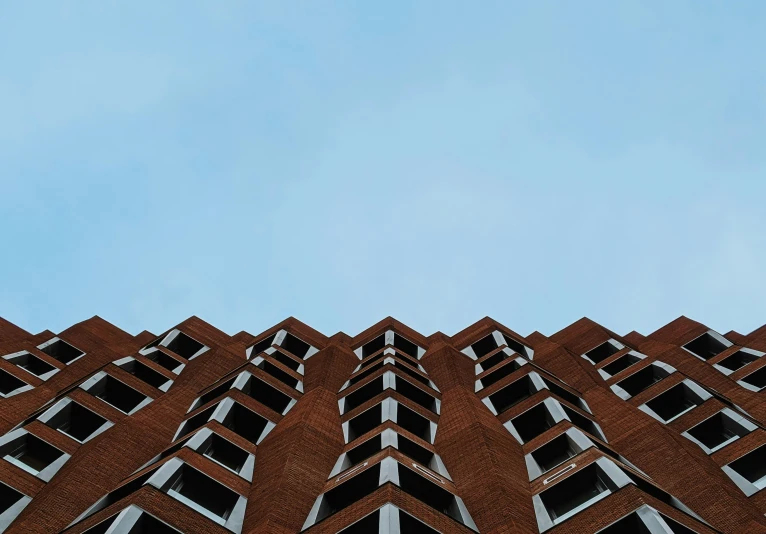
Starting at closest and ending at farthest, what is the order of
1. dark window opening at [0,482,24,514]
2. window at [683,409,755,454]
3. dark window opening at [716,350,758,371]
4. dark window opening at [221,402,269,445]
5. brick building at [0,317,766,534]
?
brick building at [0,317,766,534], dark window opening at [0,482,24,514], window at [683,409,755,454], dark window opening at [221,402,269,445], dark window opening at [716,350,758,371]

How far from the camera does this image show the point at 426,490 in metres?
23.4

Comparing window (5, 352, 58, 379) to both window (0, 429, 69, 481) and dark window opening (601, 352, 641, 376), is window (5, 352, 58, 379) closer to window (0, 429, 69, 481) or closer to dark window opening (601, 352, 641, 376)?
window (0, 429, 69, 481)

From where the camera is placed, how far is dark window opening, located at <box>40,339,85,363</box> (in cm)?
4358

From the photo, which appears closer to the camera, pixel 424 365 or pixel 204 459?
pixel 204 459

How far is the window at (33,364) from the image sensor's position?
38656mm

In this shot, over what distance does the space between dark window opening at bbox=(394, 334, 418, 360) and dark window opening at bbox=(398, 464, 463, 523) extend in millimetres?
22553

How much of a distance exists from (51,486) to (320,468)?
8060 millimetres

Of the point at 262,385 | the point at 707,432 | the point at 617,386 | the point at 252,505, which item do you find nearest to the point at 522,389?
the point at 617,386

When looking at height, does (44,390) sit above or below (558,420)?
above

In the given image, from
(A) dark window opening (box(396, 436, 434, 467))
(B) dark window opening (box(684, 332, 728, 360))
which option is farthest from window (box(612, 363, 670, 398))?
(A) dark window opening (box(396, 436, 434, 467))

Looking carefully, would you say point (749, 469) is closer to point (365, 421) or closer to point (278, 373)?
point (365, 421)

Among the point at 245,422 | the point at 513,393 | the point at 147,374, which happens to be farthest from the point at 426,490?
the point at 147,374

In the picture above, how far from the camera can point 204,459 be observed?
24.6 m

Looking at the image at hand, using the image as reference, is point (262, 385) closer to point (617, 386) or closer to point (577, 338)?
point (617, 386)
